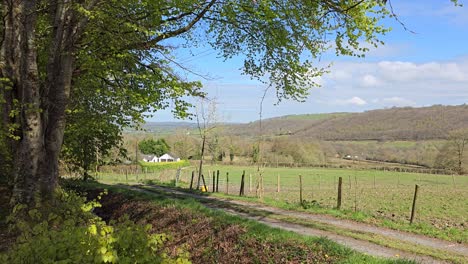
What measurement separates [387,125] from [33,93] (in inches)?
6299

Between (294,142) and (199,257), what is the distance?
88.5 meters

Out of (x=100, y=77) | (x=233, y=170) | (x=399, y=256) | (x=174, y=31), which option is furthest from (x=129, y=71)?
(x=233, y=170)

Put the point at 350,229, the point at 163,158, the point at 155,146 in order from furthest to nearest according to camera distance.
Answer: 1. the point at 163,158
2. the point at 155,146
3. the point at 350,229

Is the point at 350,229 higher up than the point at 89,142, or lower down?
lower down

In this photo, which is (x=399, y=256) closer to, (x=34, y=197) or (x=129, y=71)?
(x=34, y=197)

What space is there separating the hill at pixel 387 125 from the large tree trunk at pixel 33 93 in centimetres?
10800

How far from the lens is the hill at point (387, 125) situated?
439ft

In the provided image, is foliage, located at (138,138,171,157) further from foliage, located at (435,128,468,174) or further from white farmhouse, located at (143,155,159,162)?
foliage, located at (435,128,468,174)

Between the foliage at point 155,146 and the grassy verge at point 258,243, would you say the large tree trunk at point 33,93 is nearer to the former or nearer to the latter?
the grassy verge at point 258,243

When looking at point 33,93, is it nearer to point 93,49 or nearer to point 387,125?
point 93,49

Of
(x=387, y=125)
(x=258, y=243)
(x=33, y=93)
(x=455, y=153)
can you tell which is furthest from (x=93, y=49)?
(x=387, y=125)

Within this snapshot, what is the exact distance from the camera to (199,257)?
35.6 ft

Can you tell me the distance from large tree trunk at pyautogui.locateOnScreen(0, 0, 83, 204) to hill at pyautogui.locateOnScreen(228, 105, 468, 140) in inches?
4252

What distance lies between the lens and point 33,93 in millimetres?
10125
